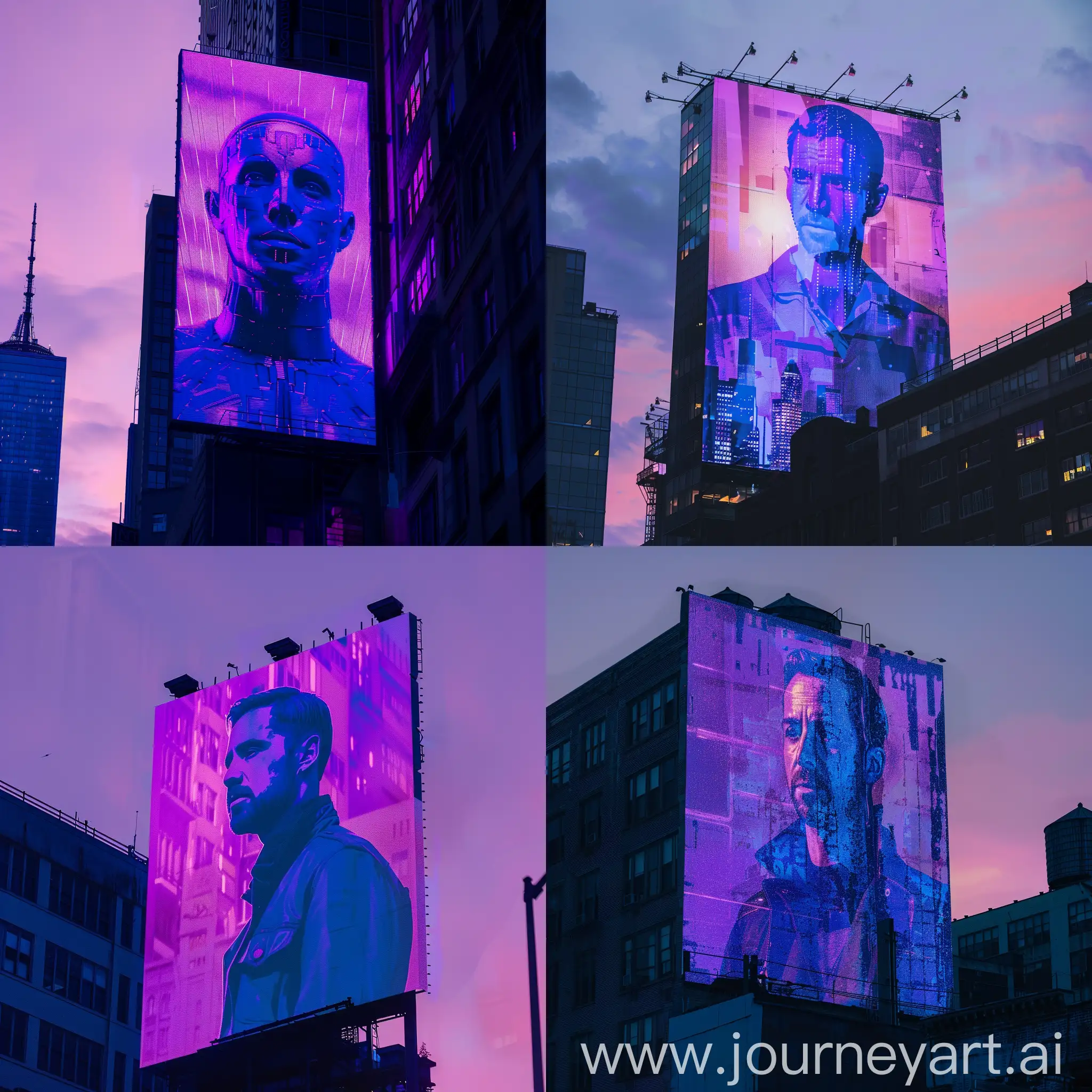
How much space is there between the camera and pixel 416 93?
71688 mm

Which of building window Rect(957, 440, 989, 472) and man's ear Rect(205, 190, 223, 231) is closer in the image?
man's ear Rect(205, 190, 223, 231)

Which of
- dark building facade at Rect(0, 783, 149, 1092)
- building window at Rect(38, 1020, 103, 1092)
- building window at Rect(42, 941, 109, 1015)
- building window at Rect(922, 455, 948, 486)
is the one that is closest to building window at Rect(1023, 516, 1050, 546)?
building window at Rect(922, 455, 948, 486)

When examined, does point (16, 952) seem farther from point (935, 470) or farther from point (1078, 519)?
point (935, 470)

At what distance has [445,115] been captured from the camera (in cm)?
6638

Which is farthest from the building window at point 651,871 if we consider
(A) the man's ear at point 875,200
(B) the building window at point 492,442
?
(A) the man's ear at point 875,200

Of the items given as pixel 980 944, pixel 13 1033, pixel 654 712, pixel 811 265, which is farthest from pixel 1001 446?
pixel 13 1033

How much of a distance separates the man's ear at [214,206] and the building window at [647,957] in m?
28.5

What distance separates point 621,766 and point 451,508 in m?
9.75

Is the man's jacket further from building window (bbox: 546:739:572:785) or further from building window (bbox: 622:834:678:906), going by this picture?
building window (bbox: 546:739:572:785)

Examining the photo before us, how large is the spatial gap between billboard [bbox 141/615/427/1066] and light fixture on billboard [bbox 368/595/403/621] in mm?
369

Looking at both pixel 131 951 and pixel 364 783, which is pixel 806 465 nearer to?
pixel 131 951

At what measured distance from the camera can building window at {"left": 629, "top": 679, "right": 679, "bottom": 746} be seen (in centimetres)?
5828

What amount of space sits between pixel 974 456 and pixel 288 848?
5043 cm

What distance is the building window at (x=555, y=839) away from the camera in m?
60.4
